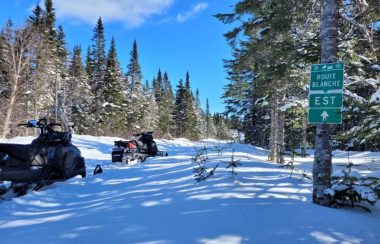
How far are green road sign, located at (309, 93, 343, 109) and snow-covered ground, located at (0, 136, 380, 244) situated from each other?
4.91ft

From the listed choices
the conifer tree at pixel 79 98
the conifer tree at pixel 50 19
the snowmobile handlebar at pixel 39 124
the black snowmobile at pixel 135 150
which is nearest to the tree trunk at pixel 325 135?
the snowmobile handlebar at pixel 39 124

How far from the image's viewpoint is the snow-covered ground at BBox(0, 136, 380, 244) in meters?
4.02

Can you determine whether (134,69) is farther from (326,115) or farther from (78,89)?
(326,115)

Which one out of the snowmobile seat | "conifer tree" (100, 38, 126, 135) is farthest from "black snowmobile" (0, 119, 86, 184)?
"conifer tree" (100, 38, 126, 135)

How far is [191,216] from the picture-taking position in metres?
4.68

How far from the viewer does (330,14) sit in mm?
6031

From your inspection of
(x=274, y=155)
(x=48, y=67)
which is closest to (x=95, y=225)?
(x=274, y=155)

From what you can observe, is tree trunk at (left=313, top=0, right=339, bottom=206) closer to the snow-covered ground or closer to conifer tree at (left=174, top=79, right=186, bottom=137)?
the snow-covered ground

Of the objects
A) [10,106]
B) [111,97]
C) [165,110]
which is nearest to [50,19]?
[111,97]

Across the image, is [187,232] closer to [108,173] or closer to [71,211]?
[71,211]

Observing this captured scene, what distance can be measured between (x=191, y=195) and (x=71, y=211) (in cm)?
195

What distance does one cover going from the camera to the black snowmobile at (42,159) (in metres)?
6.90

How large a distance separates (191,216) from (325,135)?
264 centimetres

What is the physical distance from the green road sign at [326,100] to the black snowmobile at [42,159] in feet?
18.0
